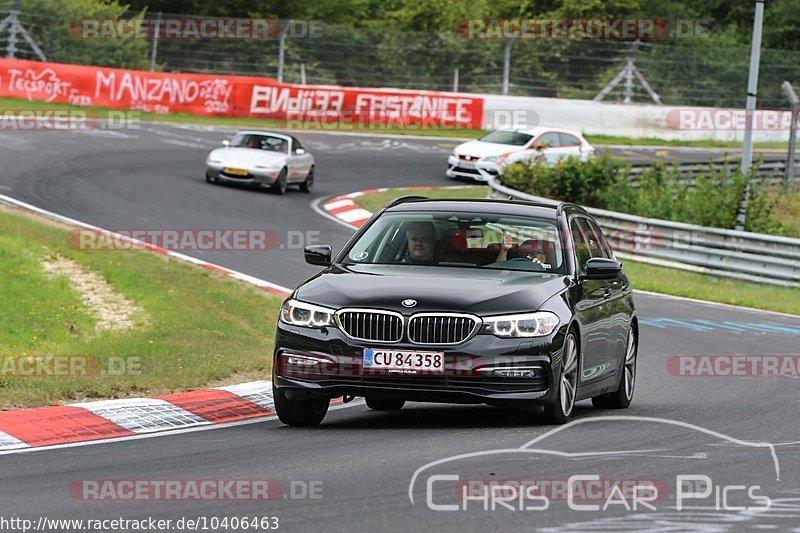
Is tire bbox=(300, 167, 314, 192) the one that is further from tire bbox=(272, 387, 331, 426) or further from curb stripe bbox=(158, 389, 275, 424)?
tire bbox=(272, 387, 331, 426)

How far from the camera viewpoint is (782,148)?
5122 cm

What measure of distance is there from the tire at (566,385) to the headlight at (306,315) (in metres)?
1.52

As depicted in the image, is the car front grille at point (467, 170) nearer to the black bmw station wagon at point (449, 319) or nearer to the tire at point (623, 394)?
the tire at point (623, 394)

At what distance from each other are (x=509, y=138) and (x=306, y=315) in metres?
27.5

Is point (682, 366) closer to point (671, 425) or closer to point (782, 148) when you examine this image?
point (671, 425)

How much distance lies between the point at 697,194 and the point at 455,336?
20.7 metres

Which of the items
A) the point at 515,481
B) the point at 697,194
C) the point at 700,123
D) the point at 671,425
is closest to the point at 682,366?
the point at 671,425

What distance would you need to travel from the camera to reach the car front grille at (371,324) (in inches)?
365

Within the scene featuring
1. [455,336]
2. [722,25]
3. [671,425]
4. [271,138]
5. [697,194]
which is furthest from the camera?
[722,25]

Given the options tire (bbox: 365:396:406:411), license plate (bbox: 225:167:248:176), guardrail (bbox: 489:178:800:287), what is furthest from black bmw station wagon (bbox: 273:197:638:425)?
license plate (bbox: 225:167:248:176)

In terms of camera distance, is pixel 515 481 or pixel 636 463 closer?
pixel 515 481

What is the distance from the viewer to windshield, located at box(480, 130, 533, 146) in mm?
36250

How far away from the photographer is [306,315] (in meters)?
9.55

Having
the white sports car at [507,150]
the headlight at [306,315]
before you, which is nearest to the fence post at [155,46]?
the white sports car at [507,150]
